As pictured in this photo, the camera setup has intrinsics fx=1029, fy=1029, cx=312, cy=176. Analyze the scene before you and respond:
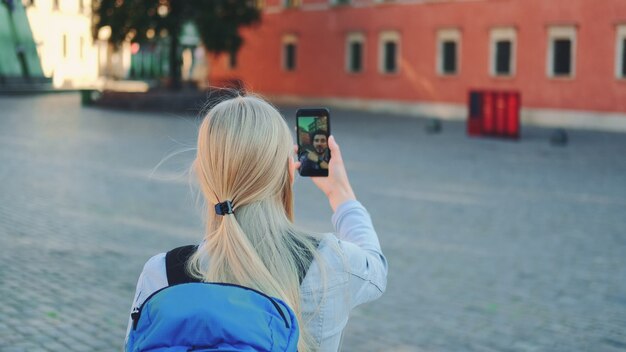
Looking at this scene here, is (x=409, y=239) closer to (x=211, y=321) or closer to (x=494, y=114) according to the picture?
(x=211, y=321)

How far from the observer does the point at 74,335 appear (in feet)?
21.1

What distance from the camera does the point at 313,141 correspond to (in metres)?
2.76

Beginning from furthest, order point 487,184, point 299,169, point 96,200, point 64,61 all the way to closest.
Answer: point 64,61
point 487,184
point 96,200
point 299,169

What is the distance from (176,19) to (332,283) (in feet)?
119

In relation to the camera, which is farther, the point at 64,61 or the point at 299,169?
the point at 64,61

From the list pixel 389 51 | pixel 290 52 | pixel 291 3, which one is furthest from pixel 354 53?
pixel 291 3

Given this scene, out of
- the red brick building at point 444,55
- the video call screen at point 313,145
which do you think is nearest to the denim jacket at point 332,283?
the video call screen at point 313,145

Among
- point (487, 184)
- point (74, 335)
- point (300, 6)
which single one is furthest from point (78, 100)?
point (74, 335)

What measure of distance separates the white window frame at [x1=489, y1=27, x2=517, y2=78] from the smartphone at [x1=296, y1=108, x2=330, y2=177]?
31907 mm

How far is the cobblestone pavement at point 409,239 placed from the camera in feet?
22.4

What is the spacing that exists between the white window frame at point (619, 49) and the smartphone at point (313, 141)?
2912cm

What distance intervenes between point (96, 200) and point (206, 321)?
11541 mm

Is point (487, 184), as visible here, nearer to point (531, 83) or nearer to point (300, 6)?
point (531, 83)

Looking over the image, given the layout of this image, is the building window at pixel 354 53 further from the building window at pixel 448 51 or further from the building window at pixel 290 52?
the building window at pixel 448 51
